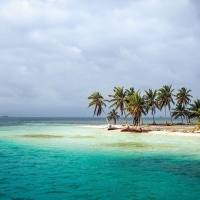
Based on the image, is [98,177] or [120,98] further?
[120,98]

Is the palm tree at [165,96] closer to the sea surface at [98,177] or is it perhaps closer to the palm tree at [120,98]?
the palm tree at [120,98]

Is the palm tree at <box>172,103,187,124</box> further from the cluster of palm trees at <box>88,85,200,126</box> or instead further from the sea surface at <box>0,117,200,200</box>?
the sea surface at <box>0,117,200,200</box>

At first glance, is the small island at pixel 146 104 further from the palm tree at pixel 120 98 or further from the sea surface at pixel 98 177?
the sea surface at pixel 98 177

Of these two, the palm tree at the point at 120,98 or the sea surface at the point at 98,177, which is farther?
the palm tree at the point at 120,98

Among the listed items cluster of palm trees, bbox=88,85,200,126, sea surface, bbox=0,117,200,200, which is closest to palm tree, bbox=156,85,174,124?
→ cluster of palm trees, bbox=88,85,200,126

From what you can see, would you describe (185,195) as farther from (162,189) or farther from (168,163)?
(168,163)

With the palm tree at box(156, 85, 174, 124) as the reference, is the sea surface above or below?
below

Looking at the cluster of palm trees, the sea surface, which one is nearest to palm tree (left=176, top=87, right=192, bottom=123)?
the cluster of palm trees

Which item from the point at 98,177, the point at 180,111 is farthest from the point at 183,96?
the point at 98,177

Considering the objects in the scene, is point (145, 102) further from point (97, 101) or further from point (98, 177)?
point (98, 177)

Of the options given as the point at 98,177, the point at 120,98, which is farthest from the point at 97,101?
the point at 98,177

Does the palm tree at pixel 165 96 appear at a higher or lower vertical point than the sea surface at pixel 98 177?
higher

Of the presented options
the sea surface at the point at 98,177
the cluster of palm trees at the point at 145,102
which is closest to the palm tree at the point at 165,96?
the cluster of palm trees at the point at 145,102

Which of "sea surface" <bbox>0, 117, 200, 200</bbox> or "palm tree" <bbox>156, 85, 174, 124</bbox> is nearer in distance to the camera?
"sea surface" <bbox>0, 117, 200, 200</bbox>
